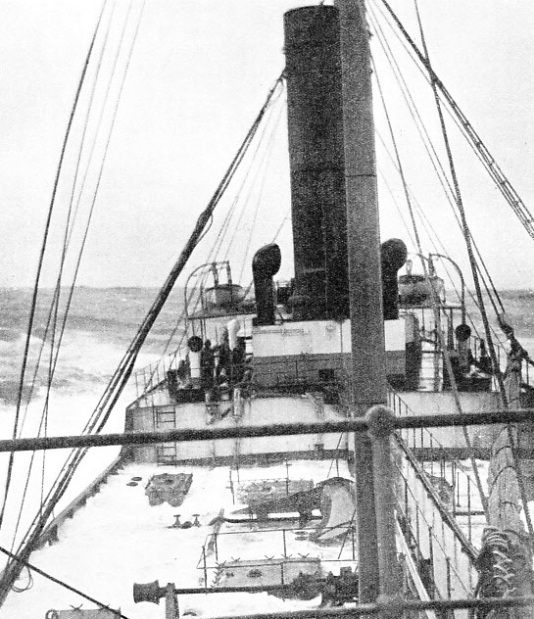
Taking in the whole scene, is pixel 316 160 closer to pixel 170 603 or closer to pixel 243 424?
pixel 243 424

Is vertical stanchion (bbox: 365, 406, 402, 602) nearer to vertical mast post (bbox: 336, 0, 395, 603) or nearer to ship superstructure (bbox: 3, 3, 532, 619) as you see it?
vertical mast post (bbox: 336, 0, 395, 603)

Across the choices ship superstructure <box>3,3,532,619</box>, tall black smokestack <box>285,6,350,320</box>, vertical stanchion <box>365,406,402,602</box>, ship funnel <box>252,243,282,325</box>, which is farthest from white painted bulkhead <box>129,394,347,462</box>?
vertical stanchion <box>365,406,402,602</box>

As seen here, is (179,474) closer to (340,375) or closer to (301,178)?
(340,375)

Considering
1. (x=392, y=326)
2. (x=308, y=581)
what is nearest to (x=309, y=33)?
(x=392, y=326)

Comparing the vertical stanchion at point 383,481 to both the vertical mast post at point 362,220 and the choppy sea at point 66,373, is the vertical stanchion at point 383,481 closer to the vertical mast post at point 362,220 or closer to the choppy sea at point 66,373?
the vertical mast post at point 362,220

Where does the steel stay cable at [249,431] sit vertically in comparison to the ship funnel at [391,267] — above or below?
below

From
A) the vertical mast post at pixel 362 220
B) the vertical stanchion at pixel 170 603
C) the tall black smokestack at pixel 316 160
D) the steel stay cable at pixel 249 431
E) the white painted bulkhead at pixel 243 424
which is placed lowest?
the vertical stanchion at pixel 170 603

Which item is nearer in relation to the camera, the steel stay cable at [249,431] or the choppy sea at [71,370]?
the steel stay cable at [249,431]

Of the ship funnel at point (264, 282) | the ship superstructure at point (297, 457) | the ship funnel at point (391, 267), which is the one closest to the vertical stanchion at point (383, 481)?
the ship superstructure at point (297, 457)
